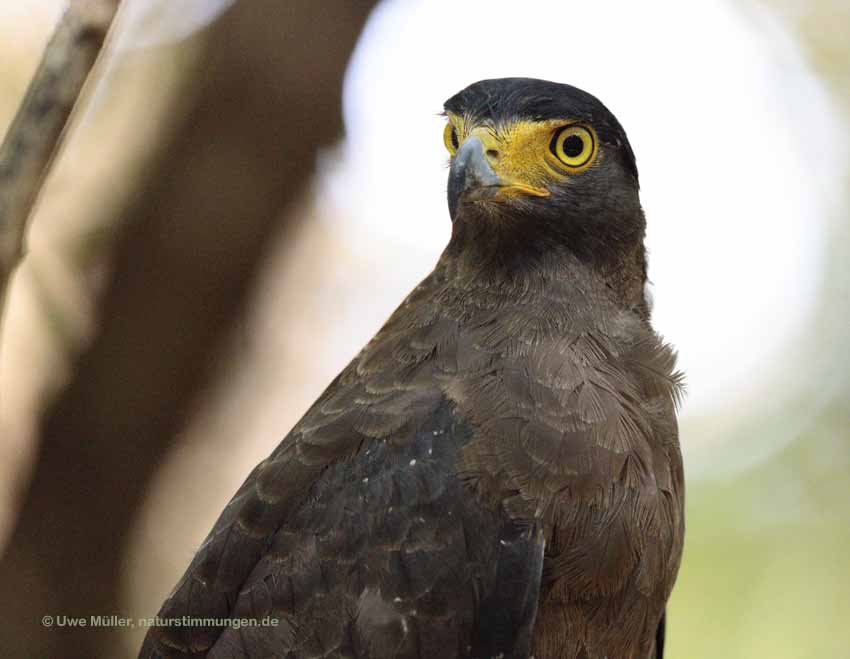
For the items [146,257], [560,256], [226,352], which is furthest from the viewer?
[226,352]

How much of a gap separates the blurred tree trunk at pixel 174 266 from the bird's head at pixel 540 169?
1066 mm

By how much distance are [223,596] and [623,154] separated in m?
2.15

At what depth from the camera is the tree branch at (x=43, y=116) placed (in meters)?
2.18

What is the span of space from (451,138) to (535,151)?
1.49 ft

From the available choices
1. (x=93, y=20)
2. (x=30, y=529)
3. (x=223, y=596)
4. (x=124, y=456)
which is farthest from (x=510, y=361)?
(x=30, y=529)

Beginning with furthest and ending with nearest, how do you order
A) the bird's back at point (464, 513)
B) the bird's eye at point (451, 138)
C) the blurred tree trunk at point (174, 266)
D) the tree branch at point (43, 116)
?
the blurred tree trunk at point (174, 266) < the bird's eye at point (451, 138) < the bird's back at point (464, 513) < the tree branch at point (43, 116)

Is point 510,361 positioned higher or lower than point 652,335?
lower

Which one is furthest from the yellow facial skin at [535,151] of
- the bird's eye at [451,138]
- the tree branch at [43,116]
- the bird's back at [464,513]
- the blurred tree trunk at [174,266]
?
the tree branch at [43,116]

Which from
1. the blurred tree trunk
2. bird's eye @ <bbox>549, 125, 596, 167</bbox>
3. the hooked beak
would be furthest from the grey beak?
the blurred tree trunk

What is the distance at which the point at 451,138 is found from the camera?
13.9 ft

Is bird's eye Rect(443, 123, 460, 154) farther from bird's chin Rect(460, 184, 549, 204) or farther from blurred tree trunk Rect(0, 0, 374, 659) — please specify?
blurred tree trunk Rect(0, 0, 374, 659)

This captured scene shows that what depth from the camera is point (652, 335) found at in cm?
404

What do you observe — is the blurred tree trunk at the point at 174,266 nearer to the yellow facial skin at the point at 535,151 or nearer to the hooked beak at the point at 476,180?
the yellow facial skin at the point at 535,151

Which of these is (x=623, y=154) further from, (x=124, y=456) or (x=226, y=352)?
(x=124, y=456)
